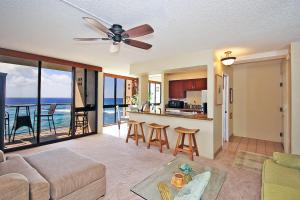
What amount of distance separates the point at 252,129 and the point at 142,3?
5239 mm

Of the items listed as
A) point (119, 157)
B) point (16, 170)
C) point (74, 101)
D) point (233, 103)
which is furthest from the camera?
point (233, 103)

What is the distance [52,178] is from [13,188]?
1.26 ft

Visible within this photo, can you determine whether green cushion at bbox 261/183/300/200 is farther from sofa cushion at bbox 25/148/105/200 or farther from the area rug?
sofa cushion at bbox 25/148/105/200

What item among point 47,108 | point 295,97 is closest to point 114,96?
point 47,108

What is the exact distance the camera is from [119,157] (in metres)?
3.41

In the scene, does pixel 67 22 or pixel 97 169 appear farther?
pixel 67 22

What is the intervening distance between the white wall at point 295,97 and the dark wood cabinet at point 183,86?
3.13 metres

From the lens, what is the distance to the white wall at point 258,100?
468 centimetres

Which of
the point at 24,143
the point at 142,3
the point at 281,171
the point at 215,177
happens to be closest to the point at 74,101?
the point at 24,143

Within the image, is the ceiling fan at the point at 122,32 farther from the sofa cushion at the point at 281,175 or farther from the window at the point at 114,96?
the window at the point at 114,96

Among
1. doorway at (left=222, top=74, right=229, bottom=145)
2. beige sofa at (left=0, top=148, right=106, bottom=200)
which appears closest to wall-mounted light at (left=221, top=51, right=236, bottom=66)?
doorway at (left=222, top=74, right=229, bottom=145)

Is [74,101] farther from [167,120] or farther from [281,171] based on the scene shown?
[281,171]

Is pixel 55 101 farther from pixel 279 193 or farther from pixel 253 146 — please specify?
pixel 253 146

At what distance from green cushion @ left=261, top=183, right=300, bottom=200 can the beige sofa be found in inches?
74.0
